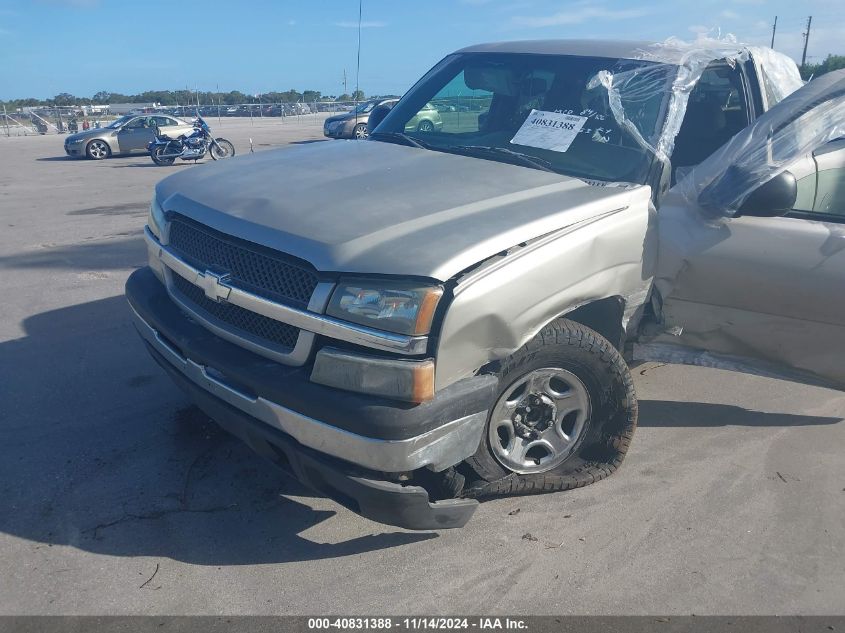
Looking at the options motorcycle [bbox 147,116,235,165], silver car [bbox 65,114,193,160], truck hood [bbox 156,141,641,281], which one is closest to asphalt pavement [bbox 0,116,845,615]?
truck hood [bbox 156,141,641,281]

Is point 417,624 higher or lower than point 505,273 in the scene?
lower

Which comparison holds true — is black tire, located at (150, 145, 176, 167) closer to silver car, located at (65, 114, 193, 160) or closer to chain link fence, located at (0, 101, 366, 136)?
silver car, located at (65, 114, 193, 160)

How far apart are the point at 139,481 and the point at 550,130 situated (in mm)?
2808

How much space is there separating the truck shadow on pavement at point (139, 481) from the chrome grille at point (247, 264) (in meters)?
1.11

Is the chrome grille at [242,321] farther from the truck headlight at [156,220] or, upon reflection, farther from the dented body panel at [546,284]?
the dented body panel at [546,284]

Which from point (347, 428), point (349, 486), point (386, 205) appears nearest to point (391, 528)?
point (349, 486)

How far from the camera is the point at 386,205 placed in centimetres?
305

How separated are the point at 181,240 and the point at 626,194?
208 centimetres

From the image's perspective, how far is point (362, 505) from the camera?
105 inches

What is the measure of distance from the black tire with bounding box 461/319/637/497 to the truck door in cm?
61

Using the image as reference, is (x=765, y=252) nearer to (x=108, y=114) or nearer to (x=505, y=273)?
(x=505, y=273)

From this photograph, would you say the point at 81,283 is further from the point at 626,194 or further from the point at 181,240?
the point at 626,194

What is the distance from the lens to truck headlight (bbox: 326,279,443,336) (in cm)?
253

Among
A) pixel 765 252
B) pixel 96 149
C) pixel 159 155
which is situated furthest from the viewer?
pixel 96 149
